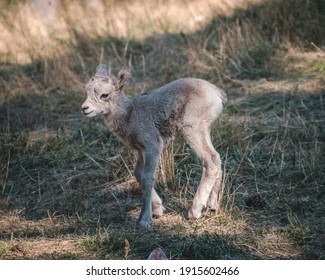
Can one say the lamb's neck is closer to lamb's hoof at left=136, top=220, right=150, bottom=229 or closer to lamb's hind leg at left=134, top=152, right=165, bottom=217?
lamb's hind leg at left=134, top=152, right=165, bottom=217

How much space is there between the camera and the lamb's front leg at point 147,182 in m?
6.48

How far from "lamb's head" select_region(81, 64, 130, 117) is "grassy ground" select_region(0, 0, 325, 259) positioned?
3.49ft

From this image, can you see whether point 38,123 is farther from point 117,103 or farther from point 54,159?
point 117,103

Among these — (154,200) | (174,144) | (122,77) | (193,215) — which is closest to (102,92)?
(122,77)

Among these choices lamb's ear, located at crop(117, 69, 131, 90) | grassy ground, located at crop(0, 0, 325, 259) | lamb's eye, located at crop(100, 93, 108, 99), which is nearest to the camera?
grassy ground, located at crop(0, 0, 325, 259)

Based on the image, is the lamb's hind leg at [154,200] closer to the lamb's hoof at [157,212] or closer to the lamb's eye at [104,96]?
the lamb's hoof at [157,212]

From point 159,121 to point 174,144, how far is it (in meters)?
1.46

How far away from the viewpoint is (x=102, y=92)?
21.5ft

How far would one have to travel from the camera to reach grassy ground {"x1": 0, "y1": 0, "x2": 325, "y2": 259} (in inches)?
245

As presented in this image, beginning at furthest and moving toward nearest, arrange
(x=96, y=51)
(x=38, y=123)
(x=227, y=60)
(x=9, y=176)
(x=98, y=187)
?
1. (x=96, y=51)
2. (x=227, y=60)
3. (x=38, y=123)
4. (x=9, y=176)
5. (x=98, y=187)

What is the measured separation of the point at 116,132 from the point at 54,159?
1996 millimetres

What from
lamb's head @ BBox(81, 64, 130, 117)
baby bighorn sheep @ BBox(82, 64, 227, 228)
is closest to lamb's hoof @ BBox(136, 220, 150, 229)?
baby bighorn sheep @ BBox(82, 64, 227, 228)

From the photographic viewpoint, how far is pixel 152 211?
6.75 meters
